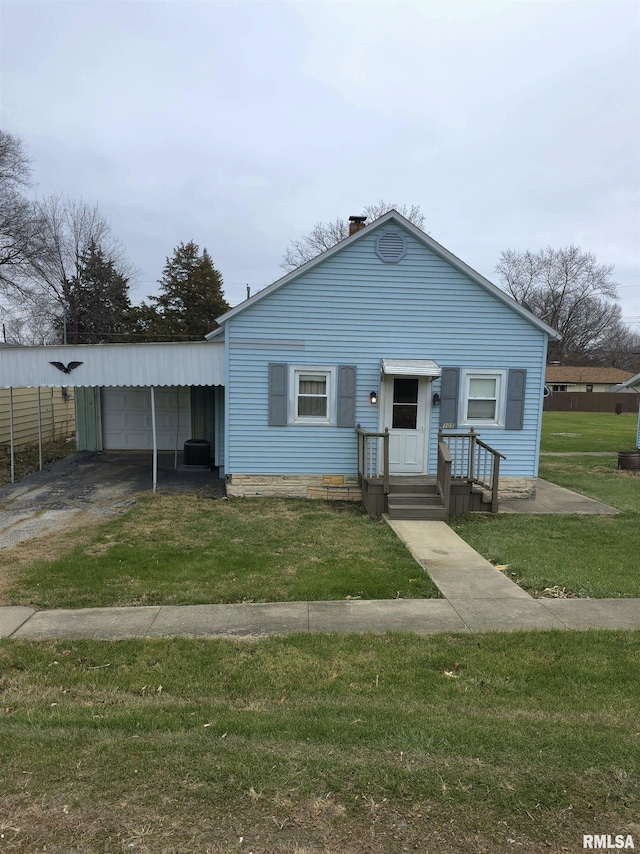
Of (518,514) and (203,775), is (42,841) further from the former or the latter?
(518,514)

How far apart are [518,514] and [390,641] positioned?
231 inches

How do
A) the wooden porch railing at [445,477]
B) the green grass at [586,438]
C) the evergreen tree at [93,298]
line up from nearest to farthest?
the wooden porch railing at [445,477] → the green grass at [586,438] → the evergreen tree at [93,298]

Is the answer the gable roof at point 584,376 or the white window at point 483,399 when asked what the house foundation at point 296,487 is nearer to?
the white window at point 483,399

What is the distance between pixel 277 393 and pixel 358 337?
1.92 meters

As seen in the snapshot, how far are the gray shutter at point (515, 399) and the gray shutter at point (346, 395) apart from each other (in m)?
3.07

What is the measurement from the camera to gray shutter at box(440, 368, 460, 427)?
1030 centimetres

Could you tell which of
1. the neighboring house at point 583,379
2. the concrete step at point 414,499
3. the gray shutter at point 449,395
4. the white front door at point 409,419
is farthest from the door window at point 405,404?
the neighboring house at point 583,379

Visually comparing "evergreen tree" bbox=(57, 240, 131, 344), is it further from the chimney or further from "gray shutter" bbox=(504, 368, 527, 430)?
"gray shutter" bbox=(504, 368, 527, 430)

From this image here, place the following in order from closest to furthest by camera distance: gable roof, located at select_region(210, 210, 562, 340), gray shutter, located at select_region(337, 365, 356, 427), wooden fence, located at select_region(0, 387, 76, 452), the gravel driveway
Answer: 1. the gravel driveway
2. gable roof, located at select_region(210, 210, 562, 340)
3. gray shutter, located at select_region(337, 365, 356, 427)
4. wooden fence, located at select_region(0, 387, 76, 452)

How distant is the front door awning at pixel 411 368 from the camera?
385 inches

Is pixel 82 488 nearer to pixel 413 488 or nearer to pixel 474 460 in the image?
pixel 413 488

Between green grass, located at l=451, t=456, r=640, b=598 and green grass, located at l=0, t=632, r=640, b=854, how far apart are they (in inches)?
61.8

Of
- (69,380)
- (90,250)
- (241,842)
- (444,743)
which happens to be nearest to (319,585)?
(444,743)

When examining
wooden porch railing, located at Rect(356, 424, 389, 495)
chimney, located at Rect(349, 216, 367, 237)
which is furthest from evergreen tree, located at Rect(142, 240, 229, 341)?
wooden porch railing, located at Rect(356, 424, 389, 495)
